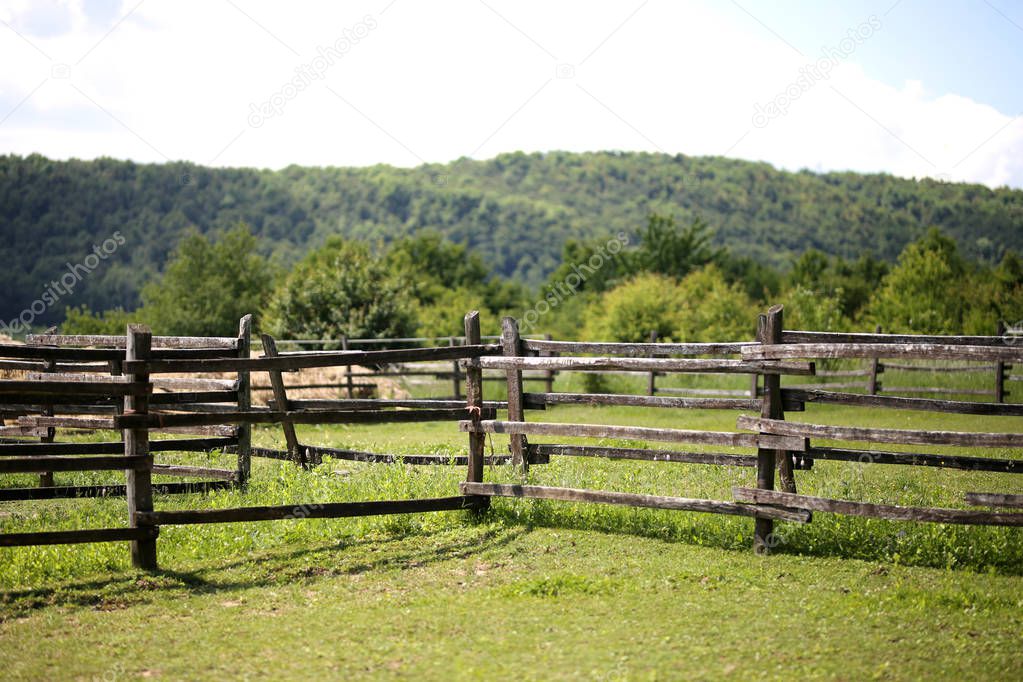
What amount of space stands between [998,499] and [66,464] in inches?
265

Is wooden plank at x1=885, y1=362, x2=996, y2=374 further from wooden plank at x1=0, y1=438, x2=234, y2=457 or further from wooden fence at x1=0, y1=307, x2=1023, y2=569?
wooden plank at x1=0, y1=438, x2=234, y2=457

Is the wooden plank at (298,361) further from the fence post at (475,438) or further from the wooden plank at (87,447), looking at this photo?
the wooden plank at (87,447)

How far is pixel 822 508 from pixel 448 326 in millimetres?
51965

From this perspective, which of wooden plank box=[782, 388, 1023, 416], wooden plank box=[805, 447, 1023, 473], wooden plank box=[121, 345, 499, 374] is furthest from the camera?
wooden plank box=[805, 447, 1023, 473]

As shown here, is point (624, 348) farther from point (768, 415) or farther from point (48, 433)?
point (48, 433)

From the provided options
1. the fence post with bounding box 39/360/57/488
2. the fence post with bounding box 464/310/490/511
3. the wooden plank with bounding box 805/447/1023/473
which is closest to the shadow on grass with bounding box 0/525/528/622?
the fence post with bounding box 464/310/490/511

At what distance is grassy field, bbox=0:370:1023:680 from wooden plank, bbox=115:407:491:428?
36.9 inches

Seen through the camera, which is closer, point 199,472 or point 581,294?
point 199,472

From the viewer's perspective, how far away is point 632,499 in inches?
293

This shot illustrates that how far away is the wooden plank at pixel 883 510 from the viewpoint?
6.31 m

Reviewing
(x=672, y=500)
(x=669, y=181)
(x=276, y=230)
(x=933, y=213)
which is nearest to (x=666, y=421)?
(x=672, y=500)

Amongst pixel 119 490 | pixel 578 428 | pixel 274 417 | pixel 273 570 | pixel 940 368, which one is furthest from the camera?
pixel 940 368

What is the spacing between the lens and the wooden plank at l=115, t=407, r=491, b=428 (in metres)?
6.66

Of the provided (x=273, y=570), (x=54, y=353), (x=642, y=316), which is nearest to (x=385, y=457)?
(x=54, y=353)
